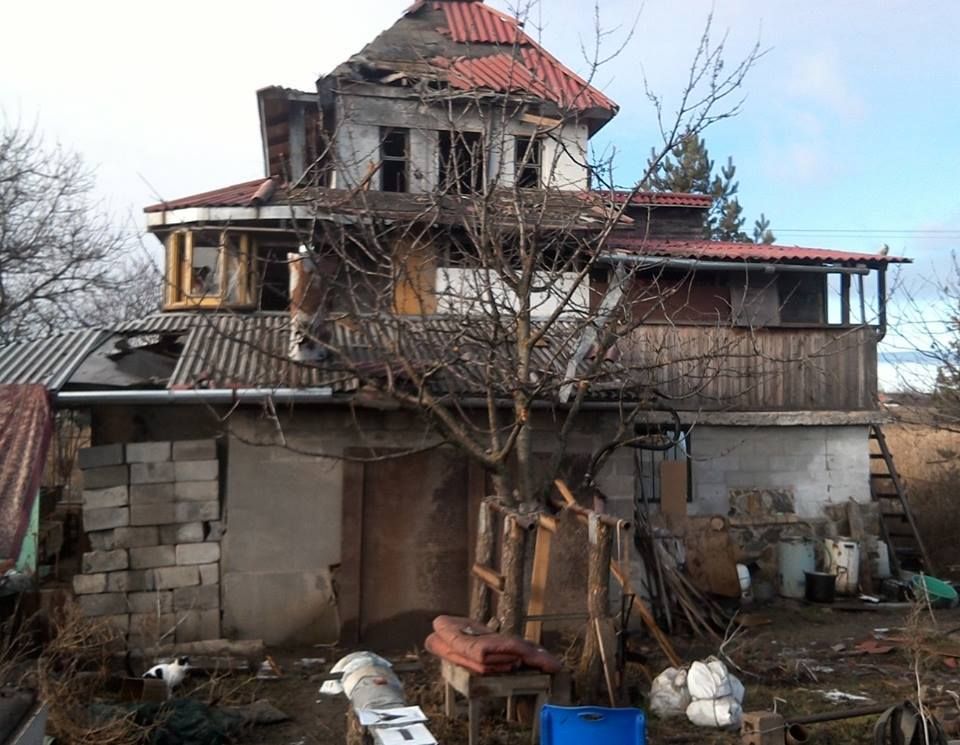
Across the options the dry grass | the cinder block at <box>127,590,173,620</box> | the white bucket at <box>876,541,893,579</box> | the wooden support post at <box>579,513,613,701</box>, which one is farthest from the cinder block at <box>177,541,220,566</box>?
the dry grass

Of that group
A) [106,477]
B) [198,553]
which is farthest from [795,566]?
[106,477]

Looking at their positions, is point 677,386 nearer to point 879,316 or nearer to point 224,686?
point 879,316

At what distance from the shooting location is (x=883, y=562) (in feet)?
46.6

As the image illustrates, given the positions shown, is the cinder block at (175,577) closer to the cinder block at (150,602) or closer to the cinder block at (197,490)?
the cinder block at (150,602)

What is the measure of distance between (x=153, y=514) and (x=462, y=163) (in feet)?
17.1

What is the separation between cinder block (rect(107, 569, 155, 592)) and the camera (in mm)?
9133

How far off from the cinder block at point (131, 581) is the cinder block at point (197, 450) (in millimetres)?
1169

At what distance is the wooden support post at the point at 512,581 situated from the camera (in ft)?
22.7

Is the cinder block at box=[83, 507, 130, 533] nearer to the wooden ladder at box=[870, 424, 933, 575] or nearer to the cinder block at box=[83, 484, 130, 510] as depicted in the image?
the cinder block at box=[83, 484, 130, 510]

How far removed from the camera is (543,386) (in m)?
6.75

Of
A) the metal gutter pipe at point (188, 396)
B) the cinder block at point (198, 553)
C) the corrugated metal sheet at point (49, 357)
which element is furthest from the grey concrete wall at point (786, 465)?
the corrugated metal sheet at point (49, 357)

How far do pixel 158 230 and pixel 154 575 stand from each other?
5.58m

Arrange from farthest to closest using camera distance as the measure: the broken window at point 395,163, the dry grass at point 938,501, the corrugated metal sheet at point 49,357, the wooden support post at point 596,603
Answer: the dry grass at point 938,501 → the broken window at point 395,163 → the corrugated metal sheet at point 49,357 → the wooden support post at point 596,603

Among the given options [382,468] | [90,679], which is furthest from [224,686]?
[382,468]
